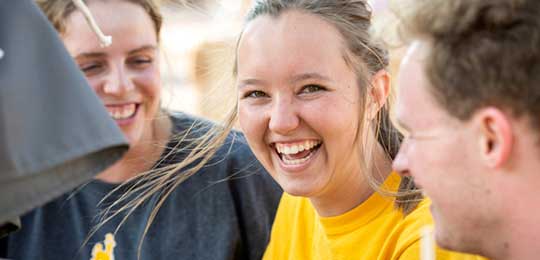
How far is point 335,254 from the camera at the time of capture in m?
1.83

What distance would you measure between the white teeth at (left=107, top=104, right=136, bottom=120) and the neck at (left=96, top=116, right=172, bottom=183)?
0.33 ft

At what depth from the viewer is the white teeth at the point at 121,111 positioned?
2.30m

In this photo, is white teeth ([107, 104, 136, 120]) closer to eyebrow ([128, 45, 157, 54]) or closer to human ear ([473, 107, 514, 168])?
eyebrow ([128, 45, 157, 54])

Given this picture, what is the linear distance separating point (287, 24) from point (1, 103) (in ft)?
2.77

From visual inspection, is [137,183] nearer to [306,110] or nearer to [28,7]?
[306,110]

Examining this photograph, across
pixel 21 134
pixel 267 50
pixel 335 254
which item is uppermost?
pixel 267 50

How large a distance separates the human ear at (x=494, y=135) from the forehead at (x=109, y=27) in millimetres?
1321

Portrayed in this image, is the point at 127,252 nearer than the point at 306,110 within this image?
No

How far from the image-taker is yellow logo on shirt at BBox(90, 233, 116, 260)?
2.19 meters

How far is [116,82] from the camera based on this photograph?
7.35 feet

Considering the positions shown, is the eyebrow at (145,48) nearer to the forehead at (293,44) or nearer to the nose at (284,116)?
the forehead at (293,44)

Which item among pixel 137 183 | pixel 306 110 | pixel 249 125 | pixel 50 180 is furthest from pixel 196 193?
pixel 50 180

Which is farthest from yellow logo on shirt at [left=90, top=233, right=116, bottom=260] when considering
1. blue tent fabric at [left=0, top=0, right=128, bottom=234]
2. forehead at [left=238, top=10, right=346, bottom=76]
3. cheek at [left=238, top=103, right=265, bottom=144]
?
blue tent fabric at [left=0, top=0, right=128, bottom=234]

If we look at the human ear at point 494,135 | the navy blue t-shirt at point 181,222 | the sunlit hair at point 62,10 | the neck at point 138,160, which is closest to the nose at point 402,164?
the human ear at point 494,135
